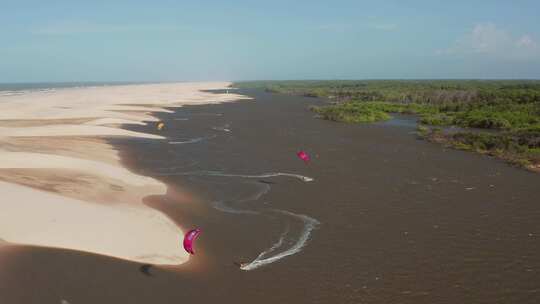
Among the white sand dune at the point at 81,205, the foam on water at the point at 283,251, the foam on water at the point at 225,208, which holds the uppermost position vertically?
the white sand dune at the point at 81,205

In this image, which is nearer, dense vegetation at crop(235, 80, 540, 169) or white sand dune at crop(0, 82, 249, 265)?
white sand dune at crop(0, 82, 249, 265)

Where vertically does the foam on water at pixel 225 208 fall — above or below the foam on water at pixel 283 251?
above

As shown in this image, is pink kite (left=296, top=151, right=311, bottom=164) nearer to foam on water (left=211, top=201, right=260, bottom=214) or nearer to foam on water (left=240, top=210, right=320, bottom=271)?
foam on water (left=211, top=201, right=260, bottom=214)

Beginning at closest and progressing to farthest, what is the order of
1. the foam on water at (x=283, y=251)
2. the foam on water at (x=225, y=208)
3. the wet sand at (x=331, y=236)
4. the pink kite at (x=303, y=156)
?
1. the wet sand at (x=331, y=236)
2. the foam on water at (x=283, y=251)
3. the foam on water at (x=225, y=208)
4. the pink kite at (x=303, y=156)

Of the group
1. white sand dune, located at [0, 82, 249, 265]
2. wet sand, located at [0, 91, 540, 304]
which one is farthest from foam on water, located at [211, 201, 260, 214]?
white sand dune, located at [0, 82, 249, 265]

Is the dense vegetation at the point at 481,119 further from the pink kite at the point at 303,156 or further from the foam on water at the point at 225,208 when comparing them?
the foam on water at the point at 225,208

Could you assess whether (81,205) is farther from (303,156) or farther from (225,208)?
(303,156)

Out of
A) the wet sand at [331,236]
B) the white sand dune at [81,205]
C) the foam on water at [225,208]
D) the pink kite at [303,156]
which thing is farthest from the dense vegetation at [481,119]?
the white sand dune at [81,205]

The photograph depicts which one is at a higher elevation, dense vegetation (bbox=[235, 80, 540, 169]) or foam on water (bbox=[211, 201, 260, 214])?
dense vegetation (bbox=[235, 80, 540, 169])
